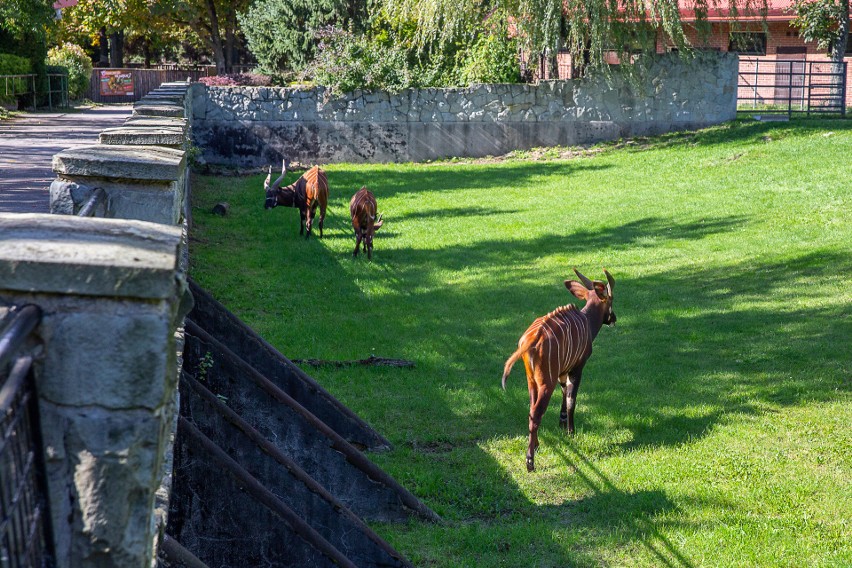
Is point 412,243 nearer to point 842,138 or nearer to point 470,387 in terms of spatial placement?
point 470,387

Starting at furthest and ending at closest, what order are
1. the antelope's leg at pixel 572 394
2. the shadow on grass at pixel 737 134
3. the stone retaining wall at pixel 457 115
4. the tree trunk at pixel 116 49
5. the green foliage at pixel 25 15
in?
the tree trunk at pixel 116 49 < the green foliage at pixel 25 15 < the stone retaining wall at pixel 457 115 < the shadow on grass at pixel 737 134 < the antelope's leg at pixel 572 394

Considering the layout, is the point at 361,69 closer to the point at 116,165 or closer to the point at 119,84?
the point at 116,165

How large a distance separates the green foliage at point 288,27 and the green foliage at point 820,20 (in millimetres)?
15417

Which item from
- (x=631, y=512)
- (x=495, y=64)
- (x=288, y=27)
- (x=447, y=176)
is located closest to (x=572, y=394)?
(x=631, y=512)

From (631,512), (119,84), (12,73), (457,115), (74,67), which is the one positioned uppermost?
(74,67)

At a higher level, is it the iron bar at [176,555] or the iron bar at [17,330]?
the iron bar at [17,330]

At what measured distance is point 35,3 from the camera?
32.1 meters

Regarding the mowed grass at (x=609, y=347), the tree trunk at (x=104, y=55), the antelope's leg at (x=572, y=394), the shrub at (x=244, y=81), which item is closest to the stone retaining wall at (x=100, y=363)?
the mowed grass at (x=609, y=347)

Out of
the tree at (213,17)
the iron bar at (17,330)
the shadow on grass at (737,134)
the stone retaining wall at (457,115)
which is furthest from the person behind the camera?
the tree at (213,17)

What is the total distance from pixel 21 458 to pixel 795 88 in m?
34.0

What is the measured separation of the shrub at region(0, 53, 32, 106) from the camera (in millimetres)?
33188

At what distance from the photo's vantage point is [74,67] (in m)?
46.4

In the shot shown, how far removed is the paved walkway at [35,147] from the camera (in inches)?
495

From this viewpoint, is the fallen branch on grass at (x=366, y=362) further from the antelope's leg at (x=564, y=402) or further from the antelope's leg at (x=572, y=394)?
the antelope's leg at (x=572, y=394)
